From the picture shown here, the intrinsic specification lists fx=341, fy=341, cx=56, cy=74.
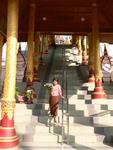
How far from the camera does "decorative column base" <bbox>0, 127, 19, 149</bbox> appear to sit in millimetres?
9047

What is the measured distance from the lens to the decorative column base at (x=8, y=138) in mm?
9047

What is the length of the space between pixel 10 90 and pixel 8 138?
135 cm

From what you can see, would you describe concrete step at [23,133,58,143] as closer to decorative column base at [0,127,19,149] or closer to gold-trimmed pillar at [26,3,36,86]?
decorative column base at [0,127,19,149]

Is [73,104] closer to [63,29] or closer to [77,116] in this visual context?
[77,116]

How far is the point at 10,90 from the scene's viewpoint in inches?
379

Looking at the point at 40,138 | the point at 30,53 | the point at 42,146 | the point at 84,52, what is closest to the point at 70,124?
the point at 40,138

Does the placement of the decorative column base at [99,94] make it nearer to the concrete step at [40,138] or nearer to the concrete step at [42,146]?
the concrete step at [40,138]

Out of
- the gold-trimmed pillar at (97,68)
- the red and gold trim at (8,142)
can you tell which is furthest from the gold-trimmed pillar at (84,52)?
the red and gold trim at (8,142)

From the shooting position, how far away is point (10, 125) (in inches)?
371

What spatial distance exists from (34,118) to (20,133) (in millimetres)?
1332

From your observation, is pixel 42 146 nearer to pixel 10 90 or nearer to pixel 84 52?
pixel 10 90

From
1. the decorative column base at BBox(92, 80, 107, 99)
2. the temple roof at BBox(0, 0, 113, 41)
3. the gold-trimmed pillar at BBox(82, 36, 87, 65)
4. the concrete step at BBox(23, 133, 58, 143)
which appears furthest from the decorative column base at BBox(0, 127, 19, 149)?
the gold-trimmed pillar at BBox(82, 36, 87, 65)

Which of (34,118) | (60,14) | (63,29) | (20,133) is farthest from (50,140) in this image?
(63,29)

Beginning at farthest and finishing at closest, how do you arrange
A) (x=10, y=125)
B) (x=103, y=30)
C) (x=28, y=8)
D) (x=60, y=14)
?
(x=103, y=30) < (x=60, y=14) < (x=28, y=8) < (x=10, y=125)
